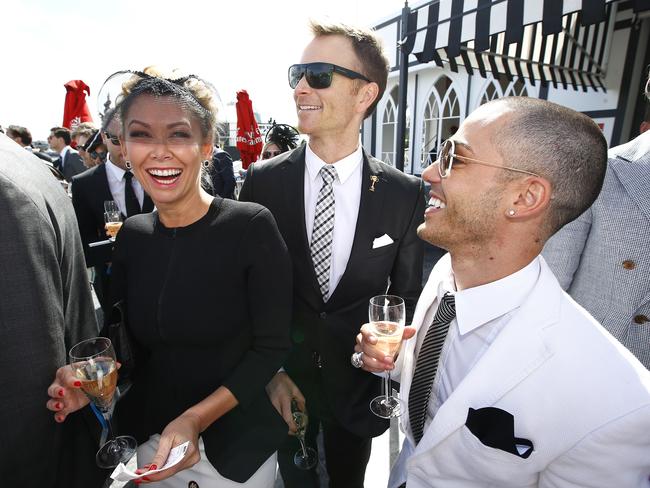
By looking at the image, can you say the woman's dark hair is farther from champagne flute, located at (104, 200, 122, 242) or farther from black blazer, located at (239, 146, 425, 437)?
champagne flute, located at (104, 200, 122, 242)

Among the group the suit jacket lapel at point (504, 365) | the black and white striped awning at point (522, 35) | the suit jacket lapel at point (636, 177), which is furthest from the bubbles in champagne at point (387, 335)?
the black and white striped awning at point (522, 35)

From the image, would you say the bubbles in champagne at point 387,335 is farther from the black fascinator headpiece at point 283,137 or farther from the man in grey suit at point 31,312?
the black fascinator headpiece at point 283,137

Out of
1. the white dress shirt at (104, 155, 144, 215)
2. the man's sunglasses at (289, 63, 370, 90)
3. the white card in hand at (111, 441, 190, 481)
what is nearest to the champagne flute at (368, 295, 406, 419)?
the white card in hand at (111, 441, 190, 481)

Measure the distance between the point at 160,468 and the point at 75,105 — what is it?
7801mm

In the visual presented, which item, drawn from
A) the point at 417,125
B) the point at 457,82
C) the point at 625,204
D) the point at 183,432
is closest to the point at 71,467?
the point at 183,432

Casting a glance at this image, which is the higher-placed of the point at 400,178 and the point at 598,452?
the point at 400,178

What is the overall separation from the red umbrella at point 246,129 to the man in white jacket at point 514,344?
7118 millimetres

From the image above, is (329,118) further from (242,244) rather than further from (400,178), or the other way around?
(242,244)

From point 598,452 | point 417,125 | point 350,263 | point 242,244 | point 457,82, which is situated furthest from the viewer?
point 417,125

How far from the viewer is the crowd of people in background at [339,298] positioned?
1.12 m

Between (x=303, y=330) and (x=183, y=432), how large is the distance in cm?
96

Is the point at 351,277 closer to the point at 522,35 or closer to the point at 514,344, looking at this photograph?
the point at 514,344

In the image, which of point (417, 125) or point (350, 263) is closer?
point (350, 263)

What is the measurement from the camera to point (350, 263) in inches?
82.0
